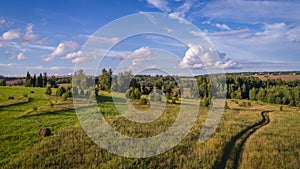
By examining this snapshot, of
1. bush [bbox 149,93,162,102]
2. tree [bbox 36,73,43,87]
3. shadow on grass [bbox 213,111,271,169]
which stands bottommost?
shadow on grass [bbox 213,111,271,169]

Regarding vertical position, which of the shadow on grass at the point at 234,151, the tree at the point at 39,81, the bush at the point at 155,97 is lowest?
the shadow on grass at the point at 234,151

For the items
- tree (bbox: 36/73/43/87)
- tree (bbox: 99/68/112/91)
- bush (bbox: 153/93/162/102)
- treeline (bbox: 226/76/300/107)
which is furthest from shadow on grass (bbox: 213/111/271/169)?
tree (bbox: 36/73/43/87)

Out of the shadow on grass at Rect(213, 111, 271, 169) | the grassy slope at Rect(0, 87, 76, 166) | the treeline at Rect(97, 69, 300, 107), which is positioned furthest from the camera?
the treeline at Rect(97, 69, 300, 107)

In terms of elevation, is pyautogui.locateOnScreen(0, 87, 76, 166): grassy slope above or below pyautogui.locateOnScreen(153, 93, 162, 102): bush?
below

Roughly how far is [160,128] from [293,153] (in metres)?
11.8

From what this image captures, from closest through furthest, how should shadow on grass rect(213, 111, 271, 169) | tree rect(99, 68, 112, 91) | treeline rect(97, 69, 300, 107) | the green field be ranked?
the green field, shadow on grass rect(213, 111, 271, 169), treeline rect(97, 69, 300, 107), tree rect(99, 68, 112, 91)

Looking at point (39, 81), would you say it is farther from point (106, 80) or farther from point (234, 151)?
point (234, 151)

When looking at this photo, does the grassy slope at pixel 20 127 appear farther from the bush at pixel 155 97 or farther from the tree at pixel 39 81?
the tree at pixel 39 81

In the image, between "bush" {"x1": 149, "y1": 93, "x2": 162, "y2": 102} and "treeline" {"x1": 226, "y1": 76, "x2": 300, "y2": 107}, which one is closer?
"bush" {"x1": 149, "y1": 93, "x2": 162, "y2": 102}

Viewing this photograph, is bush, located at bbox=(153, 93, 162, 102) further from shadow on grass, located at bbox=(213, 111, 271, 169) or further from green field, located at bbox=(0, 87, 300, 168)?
shadow on grass, located at bbox=(213, 111, 271, 169)

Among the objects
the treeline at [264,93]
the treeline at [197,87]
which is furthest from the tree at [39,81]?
the treeline at [264,93]

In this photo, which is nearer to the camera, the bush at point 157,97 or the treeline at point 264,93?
the bush at point 157,97

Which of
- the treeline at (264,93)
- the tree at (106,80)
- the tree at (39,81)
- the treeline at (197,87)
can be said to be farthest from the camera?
the treeline at (264,93)

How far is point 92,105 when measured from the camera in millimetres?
37656
